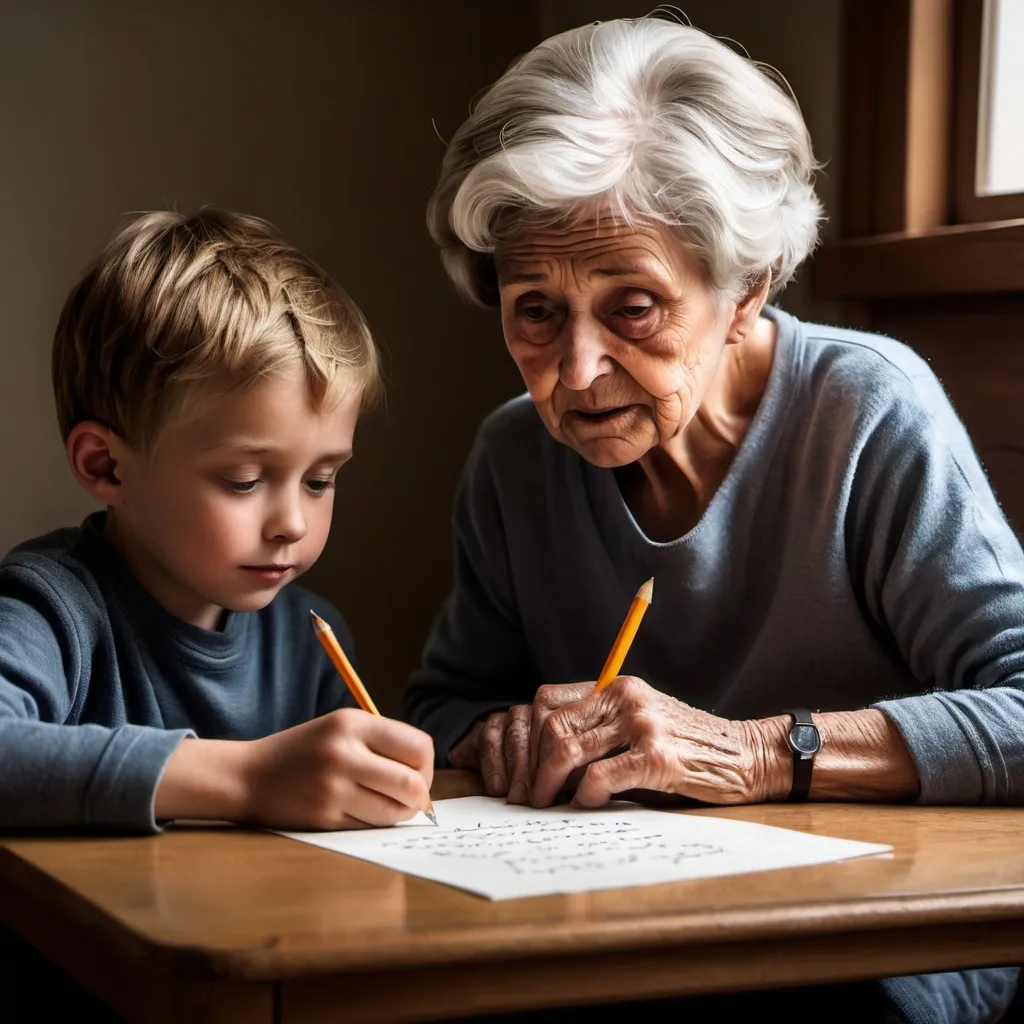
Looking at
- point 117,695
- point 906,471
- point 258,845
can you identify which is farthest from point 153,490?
point 906,471

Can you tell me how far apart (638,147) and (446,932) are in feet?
2.69

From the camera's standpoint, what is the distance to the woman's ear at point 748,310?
1497 millimetres

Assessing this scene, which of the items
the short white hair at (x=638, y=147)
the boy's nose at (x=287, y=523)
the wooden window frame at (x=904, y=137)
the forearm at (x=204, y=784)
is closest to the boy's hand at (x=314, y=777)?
the forearm at (x=204, y=784)

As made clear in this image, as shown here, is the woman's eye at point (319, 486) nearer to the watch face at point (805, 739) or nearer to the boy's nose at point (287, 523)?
the boy's nose at point (287, 523)

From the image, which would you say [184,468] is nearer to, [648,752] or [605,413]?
[605,413]

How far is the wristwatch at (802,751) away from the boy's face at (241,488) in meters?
0.52

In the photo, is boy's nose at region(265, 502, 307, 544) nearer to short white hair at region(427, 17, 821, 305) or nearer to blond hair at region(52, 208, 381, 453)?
blond hair at region(52, 208, 381, 453)

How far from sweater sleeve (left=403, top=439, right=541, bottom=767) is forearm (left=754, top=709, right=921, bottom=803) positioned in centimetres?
51

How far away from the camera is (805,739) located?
50.1 inches

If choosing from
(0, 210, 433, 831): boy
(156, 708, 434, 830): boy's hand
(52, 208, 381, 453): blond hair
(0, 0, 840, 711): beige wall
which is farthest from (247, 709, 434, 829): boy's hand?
(0, 0, 840, 711): beige wall

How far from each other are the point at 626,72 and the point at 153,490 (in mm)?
631

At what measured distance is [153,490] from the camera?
1.44 m

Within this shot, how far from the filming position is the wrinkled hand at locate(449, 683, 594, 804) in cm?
129

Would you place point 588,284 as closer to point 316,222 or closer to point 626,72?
point 626,72
